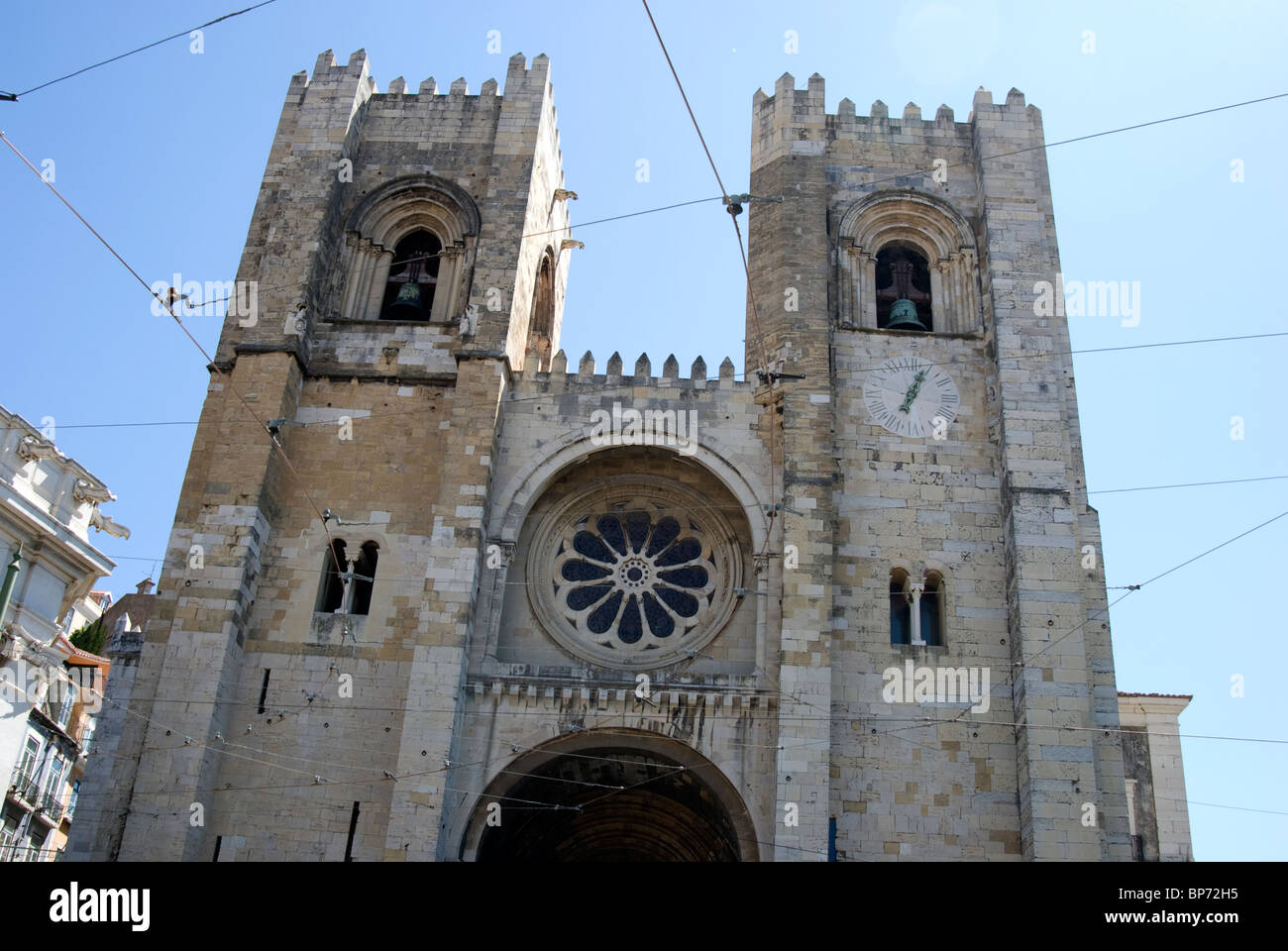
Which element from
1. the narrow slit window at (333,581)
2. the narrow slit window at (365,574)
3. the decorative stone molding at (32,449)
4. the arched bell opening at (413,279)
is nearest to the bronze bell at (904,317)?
the arched bell opening at (413,279)

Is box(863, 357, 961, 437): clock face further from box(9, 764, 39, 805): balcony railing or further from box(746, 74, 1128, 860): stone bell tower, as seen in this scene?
box(9, 764, 39, 805): balcony railing

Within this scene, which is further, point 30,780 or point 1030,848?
point 30,780

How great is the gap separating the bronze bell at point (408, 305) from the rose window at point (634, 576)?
423 centimetres

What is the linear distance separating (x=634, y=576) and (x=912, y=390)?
4.90 m

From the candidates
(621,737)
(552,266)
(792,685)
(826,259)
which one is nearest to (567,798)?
(621,737)

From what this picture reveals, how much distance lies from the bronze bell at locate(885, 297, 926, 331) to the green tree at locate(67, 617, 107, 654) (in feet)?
67.8

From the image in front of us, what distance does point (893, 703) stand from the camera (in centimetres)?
1819

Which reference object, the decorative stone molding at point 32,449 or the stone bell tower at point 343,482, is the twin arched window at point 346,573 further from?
the decorative stone molding at point 32,449

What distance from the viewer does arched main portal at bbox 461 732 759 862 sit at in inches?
709

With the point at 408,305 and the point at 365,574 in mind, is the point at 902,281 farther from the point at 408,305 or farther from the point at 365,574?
the point at 365,574

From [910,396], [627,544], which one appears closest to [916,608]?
[910,396]

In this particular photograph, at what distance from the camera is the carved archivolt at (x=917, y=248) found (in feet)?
71.2
